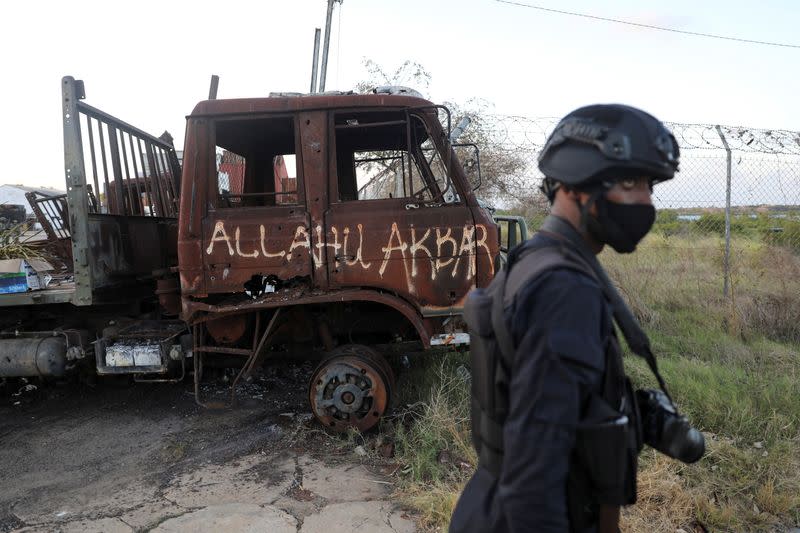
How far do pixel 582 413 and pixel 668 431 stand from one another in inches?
13.4

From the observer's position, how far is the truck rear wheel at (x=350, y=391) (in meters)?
3.68

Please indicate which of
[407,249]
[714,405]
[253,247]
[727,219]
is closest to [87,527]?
[253,247]

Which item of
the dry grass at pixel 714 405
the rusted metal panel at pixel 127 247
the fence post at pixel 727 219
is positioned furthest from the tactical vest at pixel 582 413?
the fence post at pixel 727 219

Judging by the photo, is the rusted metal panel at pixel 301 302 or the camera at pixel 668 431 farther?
the rusted metal panel at pixel 301 302

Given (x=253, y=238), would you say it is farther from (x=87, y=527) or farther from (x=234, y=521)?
(x=87, y=527)

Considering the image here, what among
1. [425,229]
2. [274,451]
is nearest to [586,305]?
[425,229]

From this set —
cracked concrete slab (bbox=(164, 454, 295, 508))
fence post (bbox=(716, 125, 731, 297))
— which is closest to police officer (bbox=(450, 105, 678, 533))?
cracked concrete slab (bbox=(164, 454, 295, 508))

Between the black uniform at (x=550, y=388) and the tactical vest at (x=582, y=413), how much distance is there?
4cm

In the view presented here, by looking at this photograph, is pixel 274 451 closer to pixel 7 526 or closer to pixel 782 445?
pixel 7 526

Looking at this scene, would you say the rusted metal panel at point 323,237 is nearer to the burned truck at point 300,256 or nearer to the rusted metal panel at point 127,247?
the burned truck at point 300,256

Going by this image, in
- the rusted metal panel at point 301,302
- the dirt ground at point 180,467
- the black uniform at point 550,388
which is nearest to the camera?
the black uniform at point 550,388

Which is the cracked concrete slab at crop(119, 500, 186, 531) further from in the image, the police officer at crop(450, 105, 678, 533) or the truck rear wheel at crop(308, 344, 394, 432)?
the police officer at crop(450, 105, 678, 533)

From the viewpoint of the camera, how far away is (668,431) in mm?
1305

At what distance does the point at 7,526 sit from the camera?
292 cm
